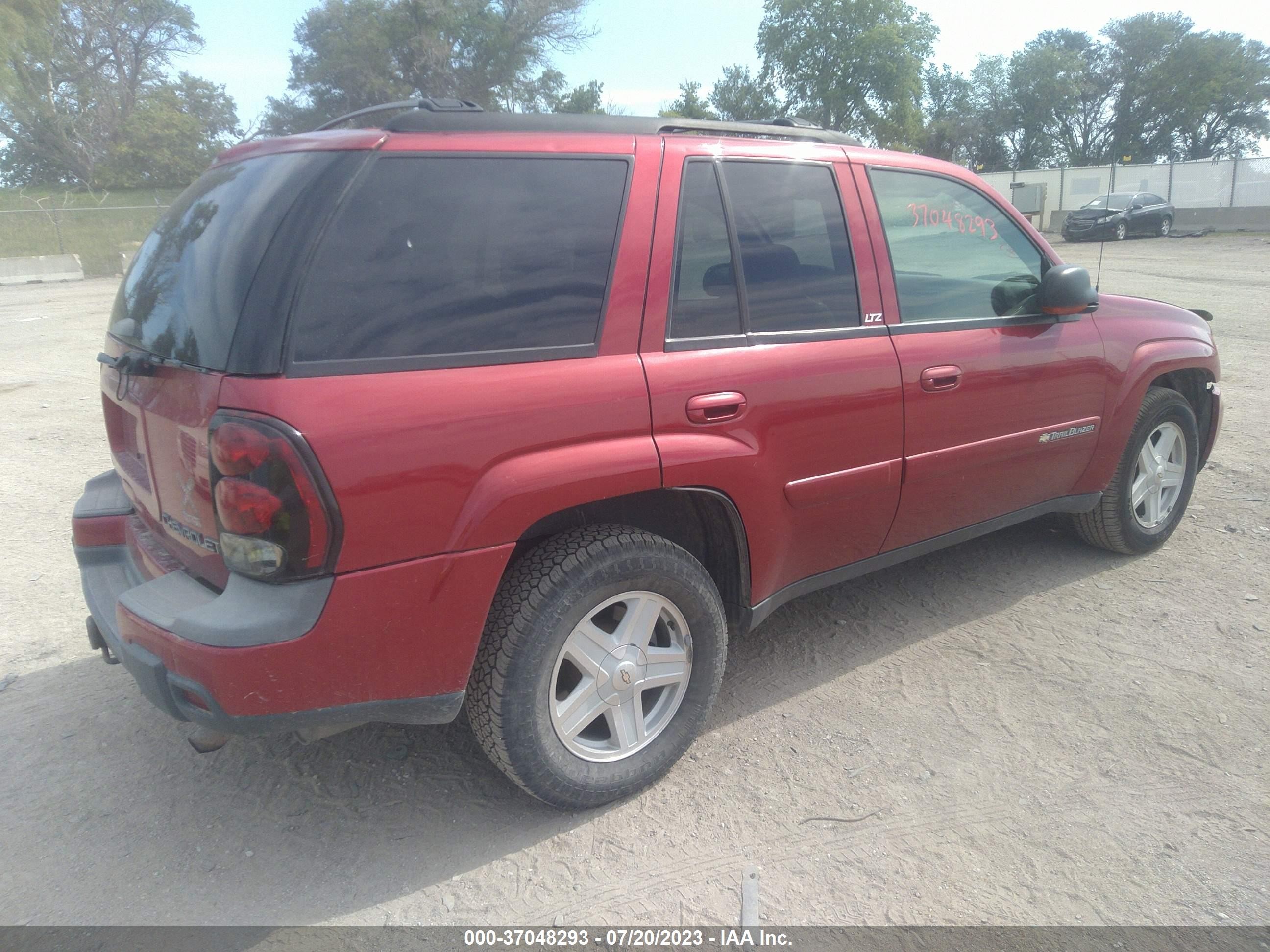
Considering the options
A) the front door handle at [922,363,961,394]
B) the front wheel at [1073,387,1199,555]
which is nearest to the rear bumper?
the front door handle at [922,363,961,394]

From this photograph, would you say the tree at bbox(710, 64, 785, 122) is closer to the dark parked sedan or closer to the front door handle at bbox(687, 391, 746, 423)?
the dark parked sedan

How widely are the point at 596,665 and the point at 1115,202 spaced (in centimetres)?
3158

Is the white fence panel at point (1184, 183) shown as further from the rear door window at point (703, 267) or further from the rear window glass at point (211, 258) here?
the rear window glass at point (211, 258)

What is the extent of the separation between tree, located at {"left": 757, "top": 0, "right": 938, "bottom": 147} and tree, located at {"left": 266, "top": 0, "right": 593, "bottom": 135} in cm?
1162

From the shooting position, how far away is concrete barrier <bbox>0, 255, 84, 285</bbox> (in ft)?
84.0

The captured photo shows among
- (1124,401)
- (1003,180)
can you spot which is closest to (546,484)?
(1124,401)

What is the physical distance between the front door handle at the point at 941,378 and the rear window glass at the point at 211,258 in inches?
82.8

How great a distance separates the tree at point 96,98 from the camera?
45906mm

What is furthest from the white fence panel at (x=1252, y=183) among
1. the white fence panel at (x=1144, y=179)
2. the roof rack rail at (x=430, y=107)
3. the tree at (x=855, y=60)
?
the roof rack rail at (x=430, y=107)

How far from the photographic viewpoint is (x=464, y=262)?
237 centimetres

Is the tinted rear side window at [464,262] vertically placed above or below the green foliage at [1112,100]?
below

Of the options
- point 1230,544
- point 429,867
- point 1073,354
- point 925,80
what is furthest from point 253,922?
point 925,80

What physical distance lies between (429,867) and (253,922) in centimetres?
45

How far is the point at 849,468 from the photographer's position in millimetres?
3125
